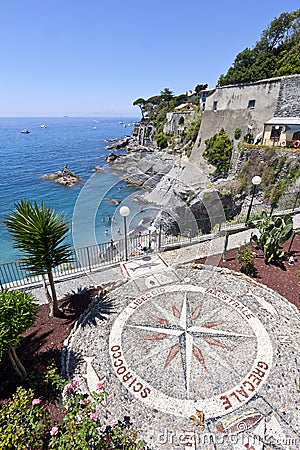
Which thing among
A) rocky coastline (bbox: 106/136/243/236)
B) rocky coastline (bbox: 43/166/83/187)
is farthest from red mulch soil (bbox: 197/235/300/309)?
rocky coastline (bbox: 43/166/83/187)

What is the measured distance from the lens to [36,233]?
6227 mm

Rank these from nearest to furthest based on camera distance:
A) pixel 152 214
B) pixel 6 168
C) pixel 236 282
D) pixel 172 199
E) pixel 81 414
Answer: pixel 81 414
pixel 236 282
pixel 152 214
pixel 172 199
pixel 6 168

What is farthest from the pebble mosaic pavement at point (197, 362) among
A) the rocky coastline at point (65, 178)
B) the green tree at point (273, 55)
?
the rocky coastline at point (65, 178)

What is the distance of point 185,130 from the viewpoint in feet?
167

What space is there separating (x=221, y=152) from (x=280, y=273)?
89.6 feet

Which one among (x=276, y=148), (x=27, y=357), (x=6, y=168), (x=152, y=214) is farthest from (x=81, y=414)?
(x=6, y=168)

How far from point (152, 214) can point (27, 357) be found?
9785mm

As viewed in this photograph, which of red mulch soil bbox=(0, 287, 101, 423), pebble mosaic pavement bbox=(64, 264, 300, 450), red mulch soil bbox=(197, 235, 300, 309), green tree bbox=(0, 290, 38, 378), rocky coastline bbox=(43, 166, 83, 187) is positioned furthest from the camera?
rocky coastline bbox=(43, 166, 83, 187)

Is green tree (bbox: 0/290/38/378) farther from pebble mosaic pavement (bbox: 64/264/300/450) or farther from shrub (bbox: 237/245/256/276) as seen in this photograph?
shrub (bbox: 237/245/256/276)

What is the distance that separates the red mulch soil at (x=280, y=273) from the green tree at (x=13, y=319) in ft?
24.0

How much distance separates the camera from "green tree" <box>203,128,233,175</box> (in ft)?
106

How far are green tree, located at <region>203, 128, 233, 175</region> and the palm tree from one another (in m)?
29.2

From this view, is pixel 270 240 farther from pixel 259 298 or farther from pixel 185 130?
pixel 185 130

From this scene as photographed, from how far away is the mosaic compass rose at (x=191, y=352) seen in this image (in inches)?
211
